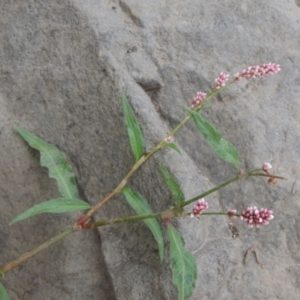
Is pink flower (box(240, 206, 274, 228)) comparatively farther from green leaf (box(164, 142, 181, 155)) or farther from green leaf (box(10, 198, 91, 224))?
green leaf (box(10, 198, 91, 224))

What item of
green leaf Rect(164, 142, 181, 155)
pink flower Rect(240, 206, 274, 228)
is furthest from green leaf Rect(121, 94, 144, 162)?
pink flower Rect(240, 206, 274, 228)

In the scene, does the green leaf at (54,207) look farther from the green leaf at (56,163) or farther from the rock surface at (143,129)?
the rock surface at (143,129)

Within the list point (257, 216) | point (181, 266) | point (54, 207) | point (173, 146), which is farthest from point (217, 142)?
point (54, 207)

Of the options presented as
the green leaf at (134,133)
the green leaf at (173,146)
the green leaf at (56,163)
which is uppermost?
the green leaf at (173,146)

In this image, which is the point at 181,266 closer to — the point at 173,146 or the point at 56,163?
the point at 173,146

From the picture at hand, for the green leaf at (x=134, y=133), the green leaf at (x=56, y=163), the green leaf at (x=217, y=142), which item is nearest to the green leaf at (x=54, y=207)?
the green leaf at (x=56, y=163)

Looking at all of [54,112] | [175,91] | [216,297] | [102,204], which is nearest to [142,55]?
[175,91]
